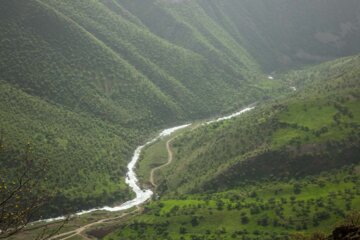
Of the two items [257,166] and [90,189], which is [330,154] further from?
[90,189]

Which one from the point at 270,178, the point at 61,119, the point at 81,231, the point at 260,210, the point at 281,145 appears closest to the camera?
the point at 260,210

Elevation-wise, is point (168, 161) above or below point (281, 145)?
above

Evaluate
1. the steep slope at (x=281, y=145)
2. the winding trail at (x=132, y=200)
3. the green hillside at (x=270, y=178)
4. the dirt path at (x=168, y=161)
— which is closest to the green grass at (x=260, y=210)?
the green hillside at (x=270, y=178)

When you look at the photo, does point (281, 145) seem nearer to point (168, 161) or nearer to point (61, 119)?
point (168, 161)

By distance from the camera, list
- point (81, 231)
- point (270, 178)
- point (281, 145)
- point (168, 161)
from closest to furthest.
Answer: point (81, 231) < point (270, 178) < point (281, 145) < point (168, 161)

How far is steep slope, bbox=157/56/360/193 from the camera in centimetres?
12212

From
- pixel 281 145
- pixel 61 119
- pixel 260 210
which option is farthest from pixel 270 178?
pixel 61 119

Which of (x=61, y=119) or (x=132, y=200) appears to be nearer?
(x=132, y=200)

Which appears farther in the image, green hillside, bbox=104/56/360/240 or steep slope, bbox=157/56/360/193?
steep slope, bbox=157/56/360/193

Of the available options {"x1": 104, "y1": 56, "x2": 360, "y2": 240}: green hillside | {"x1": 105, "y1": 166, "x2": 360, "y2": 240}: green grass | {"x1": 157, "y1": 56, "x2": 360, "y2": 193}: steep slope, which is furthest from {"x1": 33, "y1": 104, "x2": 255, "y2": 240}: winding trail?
{"x1": 105, "y1": 166, "x2": 360, "y2": 240}: green grass

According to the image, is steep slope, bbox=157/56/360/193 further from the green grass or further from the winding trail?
the winding trail

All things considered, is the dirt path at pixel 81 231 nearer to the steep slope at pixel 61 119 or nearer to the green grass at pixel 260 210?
the green grass at pixel 260 210

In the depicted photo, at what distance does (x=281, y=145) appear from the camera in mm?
128125

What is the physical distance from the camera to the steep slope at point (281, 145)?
122125mm
